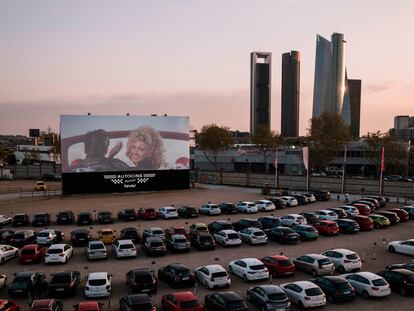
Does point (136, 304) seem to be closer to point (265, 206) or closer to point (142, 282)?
point (142, 282)

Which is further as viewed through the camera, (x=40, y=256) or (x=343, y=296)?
(x=40, y=256)

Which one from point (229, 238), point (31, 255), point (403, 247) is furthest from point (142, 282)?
point (403, 247)

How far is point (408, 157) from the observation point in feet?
289

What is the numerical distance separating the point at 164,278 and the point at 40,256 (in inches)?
346

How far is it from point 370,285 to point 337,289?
164 centimetres

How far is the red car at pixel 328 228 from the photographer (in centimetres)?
3272

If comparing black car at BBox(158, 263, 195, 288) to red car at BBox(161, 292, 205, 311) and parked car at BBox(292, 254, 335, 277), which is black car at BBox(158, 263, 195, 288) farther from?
parked car at BBox(292, 254, 335, 277)

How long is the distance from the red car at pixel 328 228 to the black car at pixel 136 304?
755 inches

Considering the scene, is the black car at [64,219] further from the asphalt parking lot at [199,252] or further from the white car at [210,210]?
the white car at [210,210]

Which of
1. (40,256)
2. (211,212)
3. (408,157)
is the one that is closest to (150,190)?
(211,212)

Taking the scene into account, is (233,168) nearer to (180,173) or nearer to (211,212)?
(180,173)

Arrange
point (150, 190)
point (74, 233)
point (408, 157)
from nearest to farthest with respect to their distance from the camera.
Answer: point (74, 233) < point (150, 190) < point (408, 157)

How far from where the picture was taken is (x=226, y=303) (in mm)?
17078

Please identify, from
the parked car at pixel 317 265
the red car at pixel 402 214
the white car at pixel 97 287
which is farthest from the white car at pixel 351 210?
the white car at pixel 97 287
